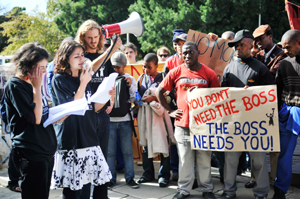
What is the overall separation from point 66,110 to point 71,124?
8.8 inches

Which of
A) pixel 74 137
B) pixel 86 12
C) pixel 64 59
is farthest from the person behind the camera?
pixel 86 12

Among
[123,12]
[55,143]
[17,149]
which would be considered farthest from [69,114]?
[123,12]

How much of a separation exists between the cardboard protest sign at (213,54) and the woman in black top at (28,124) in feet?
9.30

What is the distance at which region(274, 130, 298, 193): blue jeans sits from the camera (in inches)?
149

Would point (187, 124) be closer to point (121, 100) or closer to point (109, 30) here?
point (121, 100)

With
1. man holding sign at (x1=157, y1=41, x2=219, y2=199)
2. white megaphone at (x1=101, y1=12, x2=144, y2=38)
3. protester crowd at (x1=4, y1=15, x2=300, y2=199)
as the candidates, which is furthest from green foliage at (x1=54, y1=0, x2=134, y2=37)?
man holding sign at (x1=157, y1=41, x2=219, y2=199)

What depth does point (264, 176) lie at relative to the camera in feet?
12.4

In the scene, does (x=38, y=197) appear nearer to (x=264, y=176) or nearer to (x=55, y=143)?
(x=55, y=143)

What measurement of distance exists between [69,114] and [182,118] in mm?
1728

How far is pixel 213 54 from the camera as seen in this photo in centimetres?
483

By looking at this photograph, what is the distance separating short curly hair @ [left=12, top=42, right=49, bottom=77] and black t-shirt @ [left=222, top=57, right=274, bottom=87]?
2345mm

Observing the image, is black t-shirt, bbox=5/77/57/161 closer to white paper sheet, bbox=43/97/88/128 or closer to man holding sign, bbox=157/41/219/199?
white paper sheet, bbox=43/97/88/128

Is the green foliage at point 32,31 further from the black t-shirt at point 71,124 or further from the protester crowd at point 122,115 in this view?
the black t-shirt at point 71,124

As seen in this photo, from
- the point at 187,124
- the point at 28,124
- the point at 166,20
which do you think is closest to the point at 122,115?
the point at 187,124
